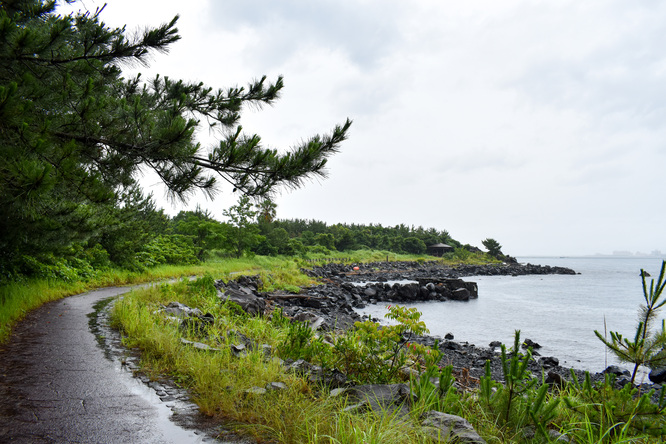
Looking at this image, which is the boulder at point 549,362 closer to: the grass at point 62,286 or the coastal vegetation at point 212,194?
the coastal vegetation at point 212,194

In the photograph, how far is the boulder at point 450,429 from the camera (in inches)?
99.7

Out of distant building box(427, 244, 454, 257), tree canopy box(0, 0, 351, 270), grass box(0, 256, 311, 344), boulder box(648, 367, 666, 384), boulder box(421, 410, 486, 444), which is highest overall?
tree canopy box(0, 0, 351, 270)

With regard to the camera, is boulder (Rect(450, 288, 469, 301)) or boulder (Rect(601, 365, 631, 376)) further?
boulder (Rect(450, 288, 469, 301))

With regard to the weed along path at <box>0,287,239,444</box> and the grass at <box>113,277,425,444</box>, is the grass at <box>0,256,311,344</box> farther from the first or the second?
the grass at <box>113,277,425,444</box>

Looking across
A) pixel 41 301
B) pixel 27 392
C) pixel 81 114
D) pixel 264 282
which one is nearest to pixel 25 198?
pixel 81 114

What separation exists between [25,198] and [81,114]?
1287 mm

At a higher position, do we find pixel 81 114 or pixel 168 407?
pixel 81 114

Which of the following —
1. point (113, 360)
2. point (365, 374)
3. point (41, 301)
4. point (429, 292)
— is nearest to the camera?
point (365, 374)

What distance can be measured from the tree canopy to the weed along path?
1.66 m

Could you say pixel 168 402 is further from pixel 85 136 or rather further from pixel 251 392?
pixel 85 136

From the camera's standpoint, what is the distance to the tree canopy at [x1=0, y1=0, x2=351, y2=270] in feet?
11.6

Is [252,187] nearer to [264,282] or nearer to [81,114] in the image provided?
[81,114]

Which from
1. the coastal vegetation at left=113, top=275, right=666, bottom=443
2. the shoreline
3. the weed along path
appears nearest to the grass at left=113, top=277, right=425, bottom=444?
the coastal vegetation at left=113, top=275, right=666, bottom=443

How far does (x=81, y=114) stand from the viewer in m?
4.18
